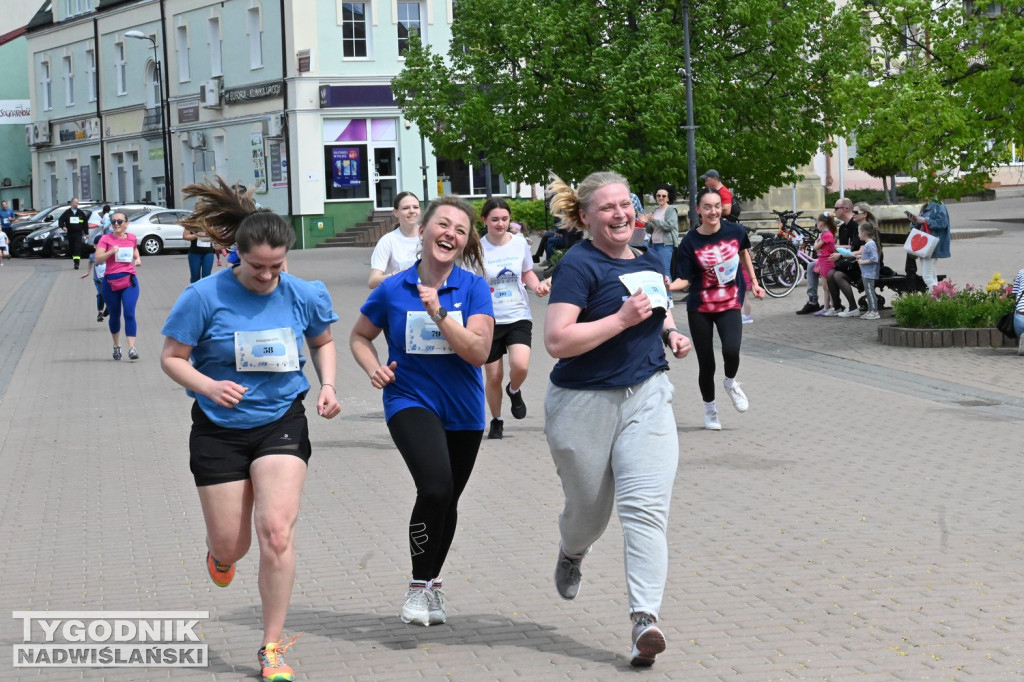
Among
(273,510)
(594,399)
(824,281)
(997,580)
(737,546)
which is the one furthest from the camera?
(824,281)

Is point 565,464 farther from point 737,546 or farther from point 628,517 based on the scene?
point 737,546

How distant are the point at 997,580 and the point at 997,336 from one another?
32.7 ft

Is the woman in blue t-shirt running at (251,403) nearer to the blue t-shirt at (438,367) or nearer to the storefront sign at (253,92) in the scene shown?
the blue t-shirt at (438,367)

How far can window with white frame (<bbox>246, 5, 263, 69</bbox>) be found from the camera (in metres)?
50.8

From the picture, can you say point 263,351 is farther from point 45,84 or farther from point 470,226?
point 45,84

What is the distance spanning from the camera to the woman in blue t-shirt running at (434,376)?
19.2 feet

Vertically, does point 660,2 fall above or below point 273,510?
above

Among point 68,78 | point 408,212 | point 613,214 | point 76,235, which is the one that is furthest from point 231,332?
point 68,78

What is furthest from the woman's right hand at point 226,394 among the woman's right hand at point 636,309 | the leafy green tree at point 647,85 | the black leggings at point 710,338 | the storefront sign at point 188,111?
the storefront sign at point 188,111

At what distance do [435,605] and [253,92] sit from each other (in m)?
46.5

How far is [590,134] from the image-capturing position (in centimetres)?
2594

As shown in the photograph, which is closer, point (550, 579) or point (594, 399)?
point (594, 399)

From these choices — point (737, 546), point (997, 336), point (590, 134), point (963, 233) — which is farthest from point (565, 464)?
point (963, 233)

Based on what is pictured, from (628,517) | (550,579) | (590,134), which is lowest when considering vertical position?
(550,579)
